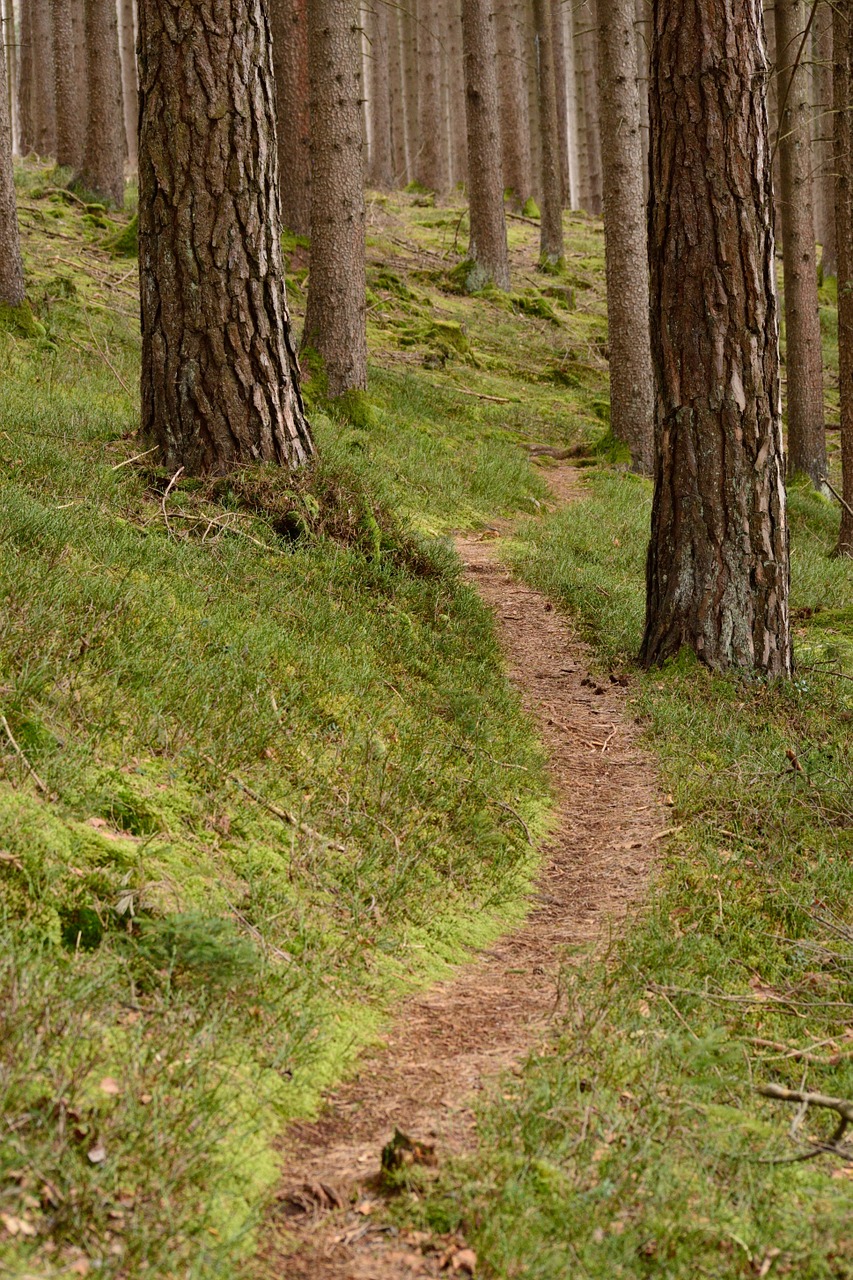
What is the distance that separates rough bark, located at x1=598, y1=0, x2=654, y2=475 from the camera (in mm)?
13867

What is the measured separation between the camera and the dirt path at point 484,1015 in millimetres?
2619

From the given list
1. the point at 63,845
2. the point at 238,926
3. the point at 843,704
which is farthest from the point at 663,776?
the point at 63,845

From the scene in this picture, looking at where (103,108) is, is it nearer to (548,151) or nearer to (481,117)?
(481,117)

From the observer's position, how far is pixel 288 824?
14.5ft

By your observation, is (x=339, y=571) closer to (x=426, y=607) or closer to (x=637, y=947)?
(x=426, y=607)

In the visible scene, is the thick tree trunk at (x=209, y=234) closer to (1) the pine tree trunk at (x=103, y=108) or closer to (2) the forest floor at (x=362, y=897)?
(2) the forest floor at (x=362, y=897)

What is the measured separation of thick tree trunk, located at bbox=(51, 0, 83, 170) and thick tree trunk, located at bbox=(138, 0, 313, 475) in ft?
51.1

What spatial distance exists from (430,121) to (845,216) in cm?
2240

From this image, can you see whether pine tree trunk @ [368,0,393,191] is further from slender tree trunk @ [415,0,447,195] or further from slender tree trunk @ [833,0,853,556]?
slender tree trunk @ [833,0,853,556]

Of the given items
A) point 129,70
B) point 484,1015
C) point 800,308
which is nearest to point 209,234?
point 484,1015

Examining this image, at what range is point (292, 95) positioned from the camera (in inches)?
647

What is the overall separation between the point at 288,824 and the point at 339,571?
8.64 ft

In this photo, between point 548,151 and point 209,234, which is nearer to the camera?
point 209,234

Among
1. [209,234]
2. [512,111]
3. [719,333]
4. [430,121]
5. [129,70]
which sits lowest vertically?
[719,333]
